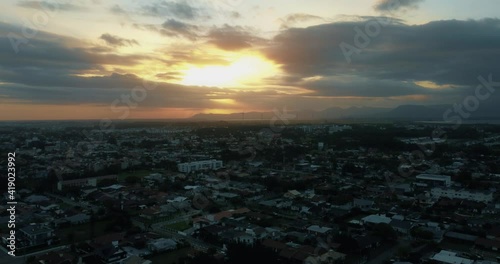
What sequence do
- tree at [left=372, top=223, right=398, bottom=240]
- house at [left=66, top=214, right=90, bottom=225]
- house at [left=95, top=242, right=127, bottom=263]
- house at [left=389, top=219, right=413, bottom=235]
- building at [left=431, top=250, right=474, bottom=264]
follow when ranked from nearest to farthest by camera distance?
building at [left=431, top=250, right=474, bottom=264], house at [left=95, top=242, right=127, bottom=263], tree at [left=372, top=223, right=398, bottom=240], house at [left=389, top=219, right=413, bottom=235], house at [left=66, top=214, right=90, bottom=225]

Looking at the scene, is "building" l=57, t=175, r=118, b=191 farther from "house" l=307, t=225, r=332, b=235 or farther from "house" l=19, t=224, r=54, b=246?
"house" l=307, t=225, r=332, b=235

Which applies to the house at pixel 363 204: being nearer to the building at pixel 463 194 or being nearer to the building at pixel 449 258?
the building at pixel 463 194

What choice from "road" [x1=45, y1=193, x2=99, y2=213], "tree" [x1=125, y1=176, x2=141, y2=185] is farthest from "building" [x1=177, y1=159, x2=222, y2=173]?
"road" [x1=45, y1=193, x2=99, y2=213]

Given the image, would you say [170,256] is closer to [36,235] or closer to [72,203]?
[36,235]

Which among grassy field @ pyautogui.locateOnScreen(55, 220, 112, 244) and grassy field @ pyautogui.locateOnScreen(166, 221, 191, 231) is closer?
grassy field @ pyautogui.locateOnScreen(55, 220, 112, 244)

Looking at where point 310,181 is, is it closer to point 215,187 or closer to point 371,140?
point 215,187

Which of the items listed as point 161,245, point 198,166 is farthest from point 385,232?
point 198,166

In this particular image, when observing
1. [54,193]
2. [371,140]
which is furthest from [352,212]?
[371,140]
